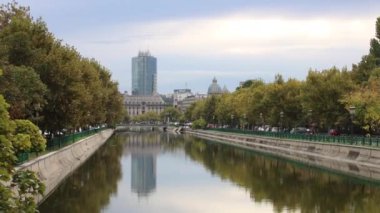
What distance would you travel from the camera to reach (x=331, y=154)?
62.9m

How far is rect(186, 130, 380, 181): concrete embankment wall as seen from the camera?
50.6m

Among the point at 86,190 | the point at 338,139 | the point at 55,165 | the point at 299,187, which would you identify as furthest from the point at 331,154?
the point at 86,190

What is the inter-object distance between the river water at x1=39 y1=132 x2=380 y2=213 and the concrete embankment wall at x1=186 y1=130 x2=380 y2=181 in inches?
88.2

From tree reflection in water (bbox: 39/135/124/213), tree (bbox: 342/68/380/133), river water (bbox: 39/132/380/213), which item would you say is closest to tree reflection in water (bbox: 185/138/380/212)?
river water (bbox: 39/132/380/213)

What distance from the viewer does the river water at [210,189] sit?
33.5m

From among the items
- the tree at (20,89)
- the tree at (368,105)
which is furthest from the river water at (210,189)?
the tree at (368,105)

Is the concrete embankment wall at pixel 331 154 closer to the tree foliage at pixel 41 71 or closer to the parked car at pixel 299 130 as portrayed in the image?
the parked car at pixel 299 130

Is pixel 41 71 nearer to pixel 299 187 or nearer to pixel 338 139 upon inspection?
pixel 299 187

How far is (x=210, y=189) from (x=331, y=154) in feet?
80.3

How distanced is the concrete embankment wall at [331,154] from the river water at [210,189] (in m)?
2.24

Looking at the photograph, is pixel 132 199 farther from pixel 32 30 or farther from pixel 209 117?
pixel 209 117

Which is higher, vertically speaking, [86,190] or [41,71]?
[41,71]

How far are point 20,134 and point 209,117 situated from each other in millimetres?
164118

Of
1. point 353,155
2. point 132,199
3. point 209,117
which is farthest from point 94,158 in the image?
point 209,117
